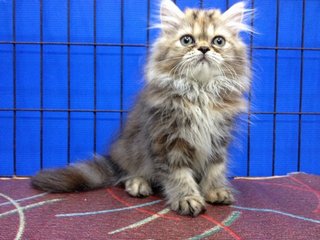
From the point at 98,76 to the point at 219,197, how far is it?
3.92ft

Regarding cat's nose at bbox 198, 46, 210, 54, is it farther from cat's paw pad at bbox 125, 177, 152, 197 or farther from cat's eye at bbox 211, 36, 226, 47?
cat's paw pad at bbox 125, 177, 152, 197

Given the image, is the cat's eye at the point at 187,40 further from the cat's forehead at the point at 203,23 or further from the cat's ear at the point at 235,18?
the cat's ear at the point at 235,18

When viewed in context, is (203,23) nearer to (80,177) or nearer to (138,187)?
(138,187)

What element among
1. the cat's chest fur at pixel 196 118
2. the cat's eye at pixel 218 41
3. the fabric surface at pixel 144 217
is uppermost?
the cat's eye at pixel 218 41

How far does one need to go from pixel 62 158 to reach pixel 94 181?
0.79 metres

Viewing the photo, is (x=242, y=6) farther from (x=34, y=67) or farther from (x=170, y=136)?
(x=34, y=67)

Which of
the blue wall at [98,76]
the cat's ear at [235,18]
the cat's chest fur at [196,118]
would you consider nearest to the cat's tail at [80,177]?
the cat's chest fur at [196,118]

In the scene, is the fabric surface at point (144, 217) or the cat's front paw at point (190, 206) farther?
the cat's front paw at point (190, 206)

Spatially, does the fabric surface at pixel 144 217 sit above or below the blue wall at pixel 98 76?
below

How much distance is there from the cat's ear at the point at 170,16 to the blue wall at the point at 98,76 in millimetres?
661

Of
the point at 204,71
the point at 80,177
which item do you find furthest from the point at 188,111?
the point at 80,177

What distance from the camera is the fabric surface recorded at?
1.18 meters

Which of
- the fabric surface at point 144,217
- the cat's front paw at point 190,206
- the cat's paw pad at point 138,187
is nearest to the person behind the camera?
the fabric surface at point 144,217

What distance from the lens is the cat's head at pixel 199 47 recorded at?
4.61 ft
